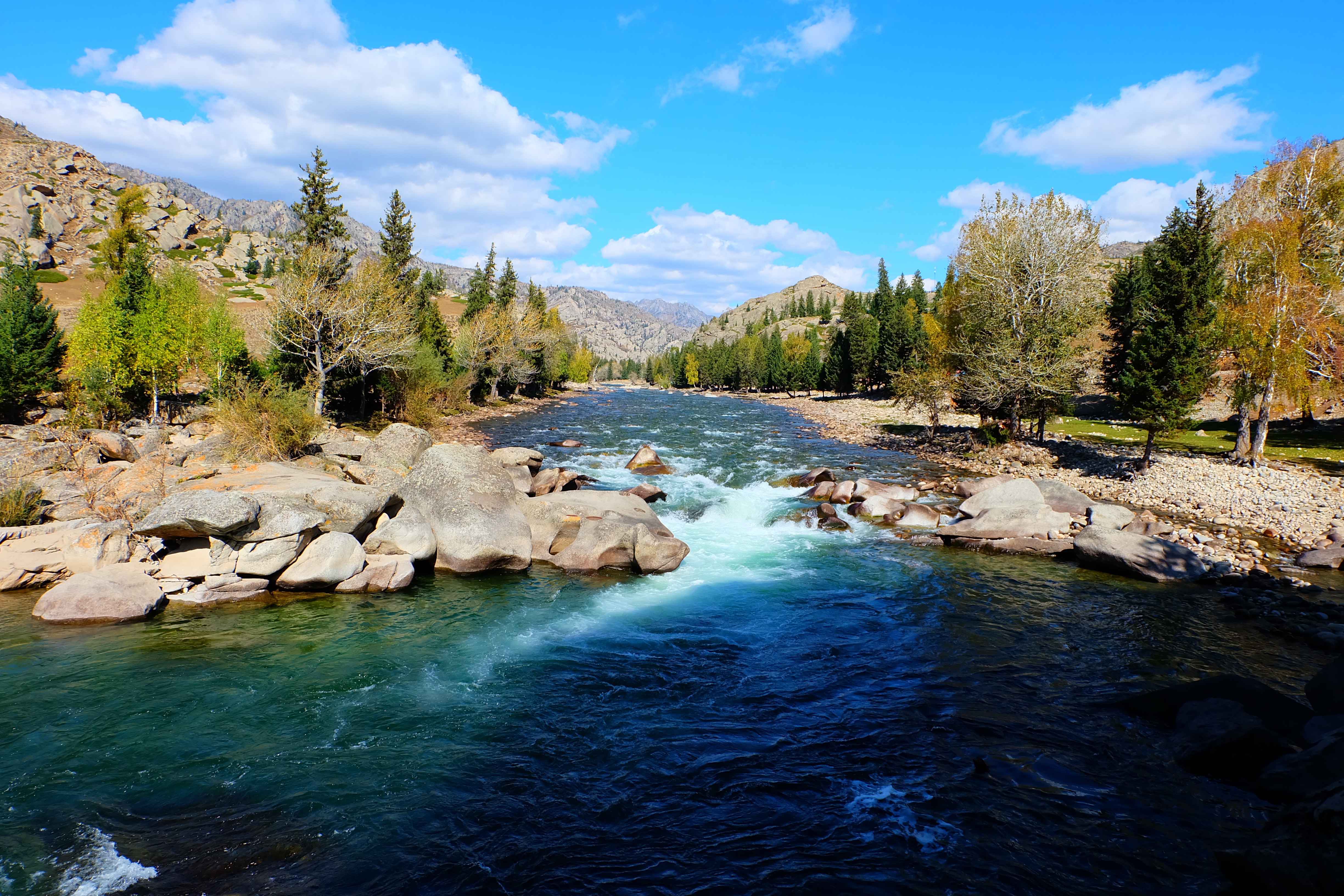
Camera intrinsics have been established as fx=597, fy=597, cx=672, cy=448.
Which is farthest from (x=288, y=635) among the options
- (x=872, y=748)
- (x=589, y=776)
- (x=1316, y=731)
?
(x=1316, y=731)

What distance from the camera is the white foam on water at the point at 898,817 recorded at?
6934 mm

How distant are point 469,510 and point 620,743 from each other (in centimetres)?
985

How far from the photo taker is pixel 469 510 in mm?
16922

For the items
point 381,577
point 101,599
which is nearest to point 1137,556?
point 381,577

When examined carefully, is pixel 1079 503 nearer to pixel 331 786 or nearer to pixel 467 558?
pixel 467 558

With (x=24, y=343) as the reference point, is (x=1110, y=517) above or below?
below

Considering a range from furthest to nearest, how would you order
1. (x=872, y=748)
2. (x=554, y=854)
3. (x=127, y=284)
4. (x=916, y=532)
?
(x=127, y=284), (x=916, y=532), (x=872, y=748), (x=554, y=854)

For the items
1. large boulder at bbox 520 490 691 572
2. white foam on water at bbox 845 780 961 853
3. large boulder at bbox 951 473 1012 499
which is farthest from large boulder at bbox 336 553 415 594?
large boulder at bbox 951 473 1012 499

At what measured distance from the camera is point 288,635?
12.0 metres

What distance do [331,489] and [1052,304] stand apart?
3658 cm

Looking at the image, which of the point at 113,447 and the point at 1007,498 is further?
the point at 113,447

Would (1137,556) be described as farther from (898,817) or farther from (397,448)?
(397,448)

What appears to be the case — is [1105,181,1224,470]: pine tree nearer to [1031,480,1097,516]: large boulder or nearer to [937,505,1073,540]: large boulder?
[1031,480,1097,516]: large boulder

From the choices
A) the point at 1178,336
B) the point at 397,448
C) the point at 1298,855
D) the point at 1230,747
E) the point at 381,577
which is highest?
the point at 1178,336
